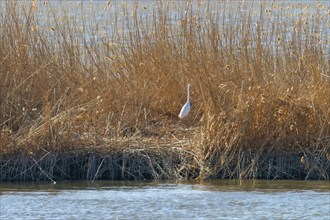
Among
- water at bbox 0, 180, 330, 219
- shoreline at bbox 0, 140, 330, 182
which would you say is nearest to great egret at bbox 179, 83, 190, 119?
shoreline at bbox 0, 140, 330, 182

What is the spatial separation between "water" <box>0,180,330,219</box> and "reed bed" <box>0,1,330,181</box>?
28 cm

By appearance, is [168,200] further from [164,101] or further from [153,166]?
[164,101]

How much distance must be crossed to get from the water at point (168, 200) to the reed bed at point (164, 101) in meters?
0.28

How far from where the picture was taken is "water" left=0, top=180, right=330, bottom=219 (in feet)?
26.6

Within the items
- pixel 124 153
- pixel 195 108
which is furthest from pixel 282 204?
pixel 195 108

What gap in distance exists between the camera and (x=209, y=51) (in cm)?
1125

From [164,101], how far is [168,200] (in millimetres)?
2681

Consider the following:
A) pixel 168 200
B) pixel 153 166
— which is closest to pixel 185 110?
pixel 153 166

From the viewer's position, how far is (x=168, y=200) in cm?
862

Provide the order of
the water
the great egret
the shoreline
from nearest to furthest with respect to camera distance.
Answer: the water → the shoreline → the great egret

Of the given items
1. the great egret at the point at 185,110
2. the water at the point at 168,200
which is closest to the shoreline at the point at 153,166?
the water at the point at 168,200

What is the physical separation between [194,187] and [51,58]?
302 cm

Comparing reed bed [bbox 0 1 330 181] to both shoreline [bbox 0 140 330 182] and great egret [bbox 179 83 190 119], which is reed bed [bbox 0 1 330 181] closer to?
shoreline [bbox 0 140 330 182]

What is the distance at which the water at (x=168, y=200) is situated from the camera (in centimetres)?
809
